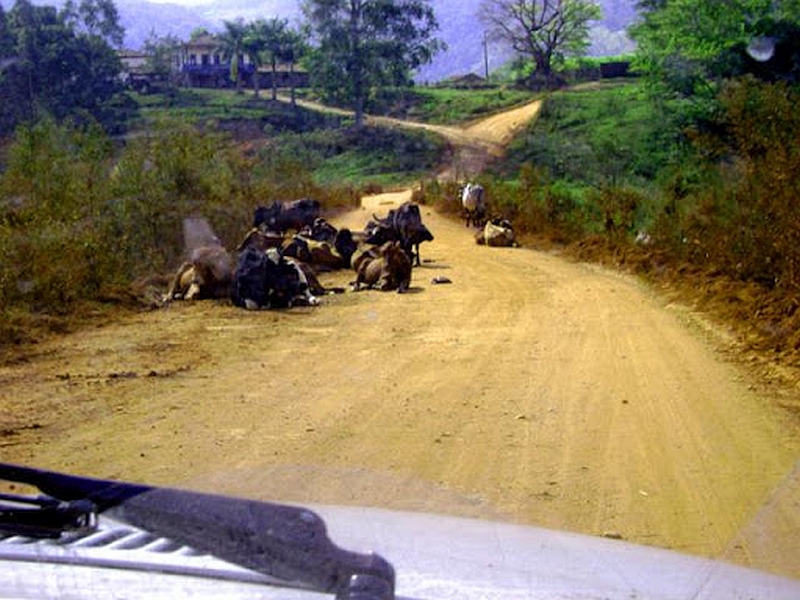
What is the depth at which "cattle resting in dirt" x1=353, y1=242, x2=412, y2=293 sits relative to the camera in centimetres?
1625

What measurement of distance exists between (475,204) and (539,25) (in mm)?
36847

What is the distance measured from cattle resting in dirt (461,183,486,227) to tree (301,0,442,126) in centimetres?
2236

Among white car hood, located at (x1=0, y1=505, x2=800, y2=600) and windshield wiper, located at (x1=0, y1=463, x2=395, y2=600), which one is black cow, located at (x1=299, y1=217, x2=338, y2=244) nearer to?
white car hood, located at (x1=0, y1=505, x2=800, y2=600)

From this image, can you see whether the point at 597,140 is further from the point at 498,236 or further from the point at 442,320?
the point at 442,320

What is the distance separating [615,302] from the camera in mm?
15008

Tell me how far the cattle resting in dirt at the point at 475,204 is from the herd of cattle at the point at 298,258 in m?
3.19

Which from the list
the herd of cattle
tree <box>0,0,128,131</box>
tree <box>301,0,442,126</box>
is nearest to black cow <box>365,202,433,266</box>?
the herd of cattle

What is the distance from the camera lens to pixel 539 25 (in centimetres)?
6306

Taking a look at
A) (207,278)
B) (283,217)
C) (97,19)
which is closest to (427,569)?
(207,278)

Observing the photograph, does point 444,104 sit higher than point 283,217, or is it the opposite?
point 444,104

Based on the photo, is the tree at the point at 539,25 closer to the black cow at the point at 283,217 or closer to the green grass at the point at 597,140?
the green grass at the point at 597,140

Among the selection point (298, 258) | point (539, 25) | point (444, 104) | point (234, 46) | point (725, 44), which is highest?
point (539, 25)

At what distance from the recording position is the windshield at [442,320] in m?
6.77

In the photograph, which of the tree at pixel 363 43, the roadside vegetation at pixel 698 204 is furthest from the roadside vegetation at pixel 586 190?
the tree at pixel 363 43
